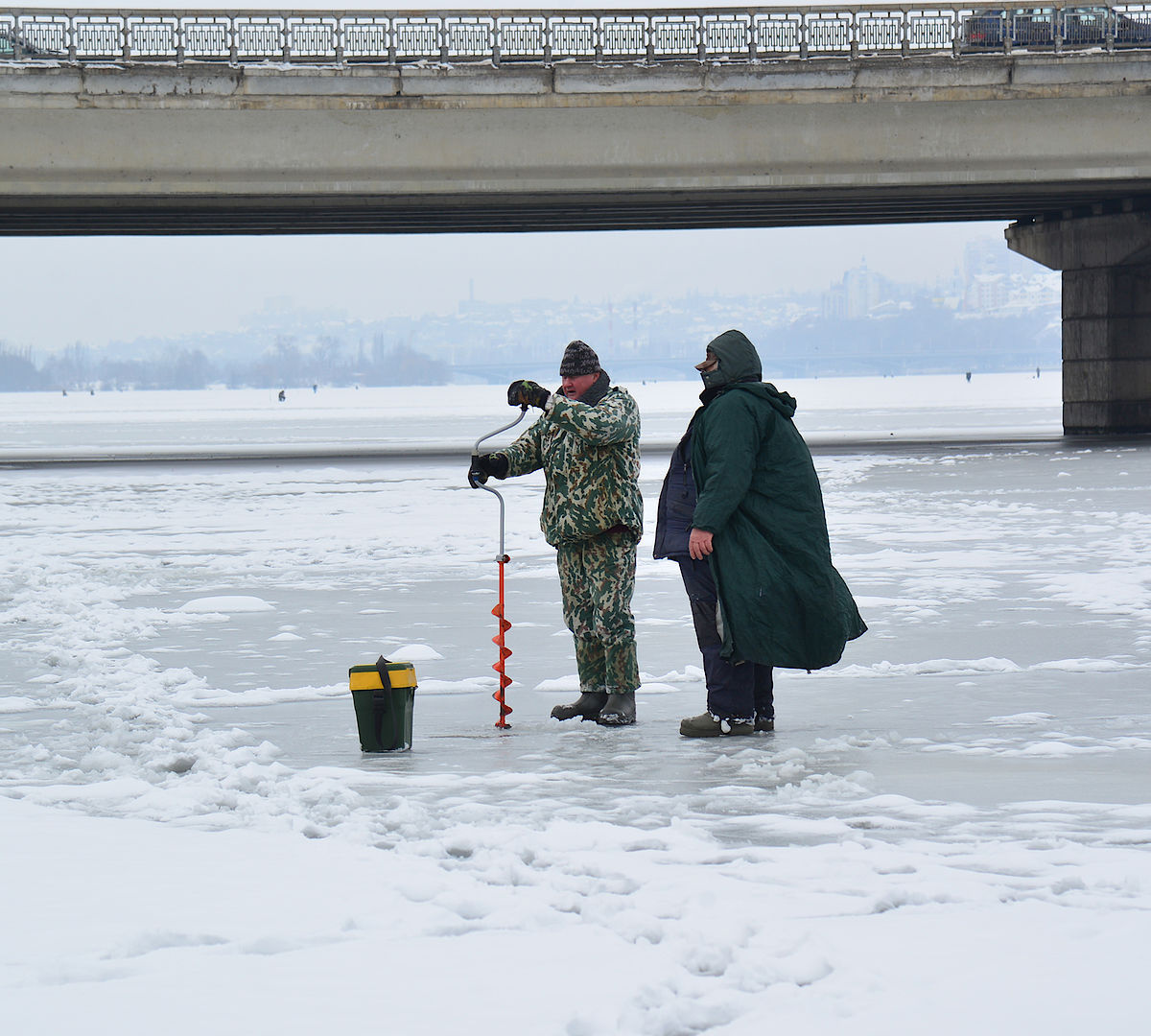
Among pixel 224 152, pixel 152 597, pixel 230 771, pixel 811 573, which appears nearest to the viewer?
pixel 230 771

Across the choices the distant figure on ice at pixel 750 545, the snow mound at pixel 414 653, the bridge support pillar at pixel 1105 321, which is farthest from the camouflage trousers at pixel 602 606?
the bridge support pillar at pixel 1105 321

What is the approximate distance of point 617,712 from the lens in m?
7.13

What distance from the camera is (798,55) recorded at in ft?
Answer: 95.3

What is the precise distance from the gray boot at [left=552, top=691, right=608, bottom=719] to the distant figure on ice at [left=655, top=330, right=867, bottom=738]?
1.78 feet

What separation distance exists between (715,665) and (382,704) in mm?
1392

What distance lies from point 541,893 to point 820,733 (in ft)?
8.41

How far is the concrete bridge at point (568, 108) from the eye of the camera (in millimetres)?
28234

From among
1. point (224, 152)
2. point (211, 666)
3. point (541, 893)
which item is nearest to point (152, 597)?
point (211, 666)

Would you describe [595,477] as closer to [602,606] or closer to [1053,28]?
[602,606]

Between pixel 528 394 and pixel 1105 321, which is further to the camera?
pixel 1105 321

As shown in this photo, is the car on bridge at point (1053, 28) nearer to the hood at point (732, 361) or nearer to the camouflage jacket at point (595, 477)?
the camouflage jacket at point (595, 477)

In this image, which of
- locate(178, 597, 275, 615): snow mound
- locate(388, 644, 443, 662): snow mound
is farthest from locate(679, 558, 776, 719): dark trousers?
locate(178, 597, 275, 615): snow mound

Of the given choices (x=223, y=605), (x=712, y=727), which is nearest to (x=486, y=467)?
(x=712, y=727)

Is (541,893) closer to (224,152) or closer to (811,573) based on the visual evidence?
(811,573)
